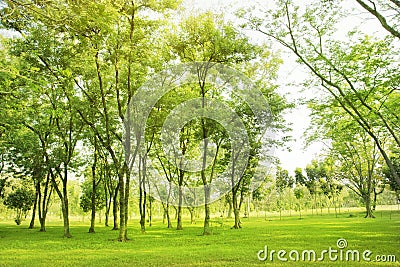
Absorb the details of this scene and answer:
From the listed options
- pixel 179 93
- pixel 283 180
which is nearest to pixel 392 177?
pixel 283 180

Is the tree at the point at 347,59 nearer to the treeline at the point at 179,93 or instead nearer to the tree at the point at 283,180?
the treeline at the point at 179,93

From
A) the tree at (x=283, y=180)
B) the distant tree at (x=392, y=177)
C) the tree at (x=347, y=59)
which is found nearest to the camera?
the tree at (x=347, y=59)

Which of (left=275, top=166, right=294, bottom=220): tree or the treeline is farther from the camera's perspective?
(left=275, top=166, right=294, bottom=220): tree

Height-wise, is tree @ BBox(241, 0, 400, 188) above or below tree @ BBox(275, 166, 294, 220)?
above

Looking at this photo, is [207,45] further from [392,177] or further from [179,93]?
[392,177]

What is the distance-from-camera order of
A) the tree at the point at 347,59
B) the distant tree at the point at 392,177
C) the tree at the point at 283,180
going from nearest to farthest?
the tree at the point at 347,59 → the distant tree at the point at 392,177 → the tree at the point at 283,180

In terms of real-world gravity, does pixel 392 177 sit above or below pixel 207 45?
below

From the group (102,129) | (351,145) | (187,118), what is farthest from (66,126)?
(351,145)

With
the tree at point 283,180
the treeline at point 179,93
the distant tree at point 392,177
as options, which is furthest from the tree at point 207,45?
the tree at point 283,180

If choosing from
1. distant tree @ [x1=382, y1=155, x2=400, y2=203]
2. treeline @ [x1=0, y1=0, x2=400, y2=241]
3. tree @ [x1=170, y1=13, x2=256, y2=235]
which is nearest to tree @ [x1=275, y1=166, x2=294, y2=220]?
distant tree @ [x1=382, y1=155, x2=400, y2=203]

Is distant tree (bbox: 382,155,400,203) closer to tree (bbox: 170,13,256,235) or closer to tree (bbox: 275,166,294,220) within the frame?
tree (bbox: 275,166,294,220)

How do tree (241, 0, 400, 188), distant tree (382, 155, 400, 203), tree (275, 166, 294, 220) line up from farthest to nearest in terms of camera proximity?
tree (275, 166, 294, 220) → distant tree (382, 155, 400, 203) → tree (241, 0, 400, 188)

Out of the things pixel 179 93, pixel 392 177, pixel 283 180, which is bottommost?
pixel 283 180

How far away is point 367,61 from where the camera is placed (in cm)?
1542
